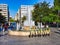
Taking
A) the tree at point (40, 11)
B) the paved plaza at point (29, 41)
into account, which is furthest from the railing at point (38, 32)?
the tree at point (40, 11)

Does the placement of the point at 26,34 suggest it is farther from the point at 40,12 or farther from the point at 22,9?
the point at 22,9

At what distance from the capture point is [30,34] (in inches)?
1063

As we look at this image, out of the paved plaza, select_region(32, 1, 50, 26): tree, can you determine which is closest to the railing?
the paved plaza

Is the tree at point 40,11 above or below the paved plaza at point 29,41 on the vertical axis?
above

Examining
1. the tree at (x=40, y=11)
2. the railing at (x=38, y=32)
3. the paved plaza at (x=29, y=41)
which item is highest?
the tree at (x=40, y=11)

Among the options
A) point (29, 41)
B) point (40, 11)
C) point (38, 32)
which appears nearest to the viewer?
point (29, 41)

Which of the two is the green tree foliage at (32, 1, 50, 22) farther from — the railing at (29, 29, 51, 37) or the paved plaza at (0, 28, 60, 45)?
the paved plaza at (0, 28, 60, 45)

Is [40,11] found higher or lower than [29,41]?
higher

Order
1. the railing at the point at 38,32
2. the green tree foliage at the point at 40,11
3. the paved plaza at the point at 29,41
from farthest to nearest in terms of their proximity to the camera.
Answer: the green tree foliage at the point at 40,11
the railing at the point at 38,32
the paved plaza at the point at 29,41

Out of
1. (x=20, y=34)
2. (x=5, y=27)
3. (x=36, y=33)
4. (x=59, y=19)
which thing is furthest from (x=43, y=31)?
(x=59, y=19)

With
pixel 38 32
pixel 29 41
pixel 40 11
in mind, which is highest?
pixel 40 11

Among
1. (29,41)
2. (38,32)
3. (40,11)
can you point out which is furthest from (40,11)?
(29,41)

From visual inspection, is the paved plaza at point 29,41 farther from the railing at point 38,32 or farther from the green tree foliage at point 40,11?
the green tree foliage at point 40,11

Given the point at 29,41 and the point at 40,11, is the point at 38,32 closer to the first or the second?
the point at 29,41
